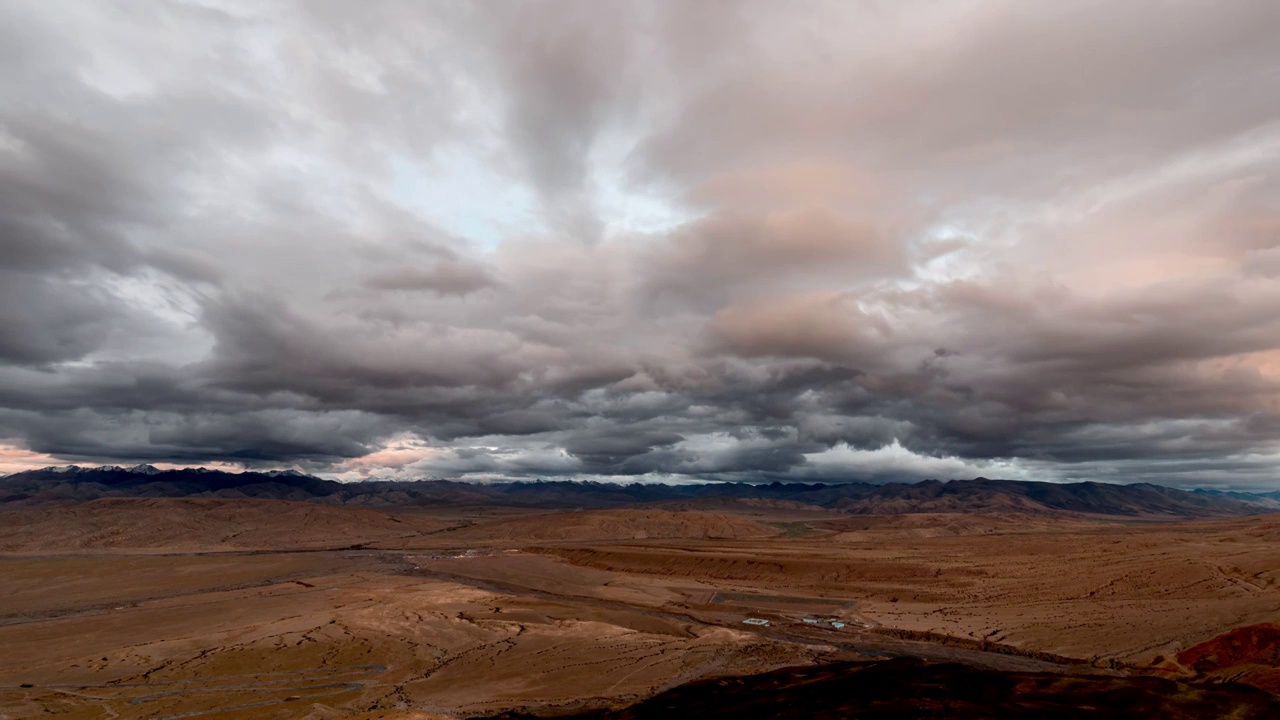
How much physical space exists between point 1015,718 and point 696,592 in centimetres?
7333

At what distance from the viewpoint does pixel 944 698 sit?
39406 millimetres

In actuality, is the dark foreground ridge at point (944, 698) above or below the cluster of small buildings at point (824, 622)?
above

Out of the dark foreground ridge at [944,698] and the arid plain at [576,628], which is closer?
the dark foreground ridge at [944,698]

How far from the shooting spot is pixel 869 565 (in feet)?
383

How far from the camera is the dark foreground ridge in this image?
3634 centimetres

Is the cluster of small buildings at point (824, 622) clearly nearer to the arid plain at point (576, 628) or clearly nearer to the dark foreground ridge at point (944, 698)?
the arid plain at point (576, 628)

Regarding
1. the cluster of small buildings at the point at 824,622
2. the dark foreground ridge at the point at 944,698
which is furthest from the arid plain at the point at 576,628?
the dark foreground ridge at the point at 944,698

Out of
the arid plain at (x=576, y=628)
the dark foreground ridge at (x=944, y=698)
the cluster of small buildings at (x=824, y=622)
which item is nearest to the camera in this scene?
the dark foreground ridge at (x=944, y=698)

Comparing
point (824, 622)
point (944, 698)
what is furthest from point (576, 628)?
point (944, 698)

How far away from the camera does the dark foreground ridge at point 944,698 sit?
119 ft

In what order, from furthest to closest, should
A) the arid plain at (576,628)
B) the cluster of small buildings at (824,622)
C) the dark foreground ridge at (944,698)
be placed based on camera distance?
the cluster of small buildings at (824,622)
the arid plain at (576,628)
the dark foreground ridge at (944,698)

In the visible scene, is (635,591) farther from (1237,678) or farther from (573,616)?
(1237,678)

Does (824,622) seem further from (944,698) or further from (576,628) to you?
(944,698)

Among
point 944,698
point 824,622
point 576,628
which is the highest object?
point 944,698
